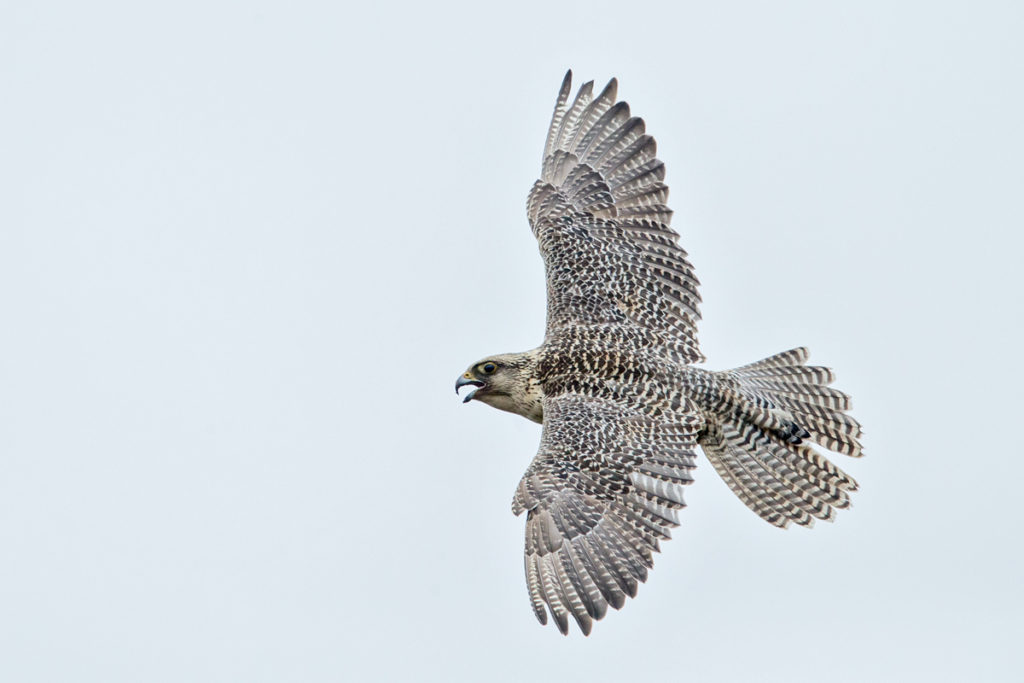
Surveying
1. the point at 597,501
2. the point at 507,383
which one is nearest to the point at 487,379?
the point at 507,383

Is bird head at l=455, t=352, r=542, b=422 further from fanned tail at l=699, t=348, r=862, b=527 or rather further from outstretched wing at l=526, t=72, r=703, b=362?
fanned tail at l=699, t=348, r=862, b=527

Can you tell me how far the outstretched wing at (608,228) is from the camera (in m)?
21.1

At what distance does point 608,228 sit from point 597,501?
4.52 metres

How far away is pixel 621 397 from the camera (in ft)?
65.4

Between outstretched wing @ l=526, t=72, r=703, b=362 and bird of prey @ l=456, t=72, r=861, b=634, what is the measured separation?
0.7 inches

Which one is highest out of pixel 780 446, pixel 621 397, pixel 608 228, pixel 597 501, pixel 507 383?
pixel 608 228

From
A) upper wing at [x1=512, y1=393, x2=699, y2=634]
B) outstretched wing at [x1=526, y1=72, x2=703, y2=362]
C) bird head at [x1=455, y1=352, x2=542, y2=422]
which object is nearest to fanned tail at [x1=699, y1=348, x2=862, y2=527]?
upper wing at [x1=512, y1=393, x2=699, y2=634]

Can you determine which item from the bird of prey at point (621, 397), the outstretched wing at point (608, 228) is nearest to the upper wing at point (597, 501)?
the bird of prey at point (621, 397)

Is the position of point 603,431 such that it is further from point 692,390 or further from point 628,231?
point 628,231

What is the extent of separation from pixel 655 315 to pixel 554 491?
10.5 feet

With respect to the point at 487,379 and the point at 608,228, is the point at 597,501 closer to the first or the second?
the point at 487,379

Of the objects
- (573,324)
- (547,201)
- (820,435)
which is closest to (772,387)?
(820,435)

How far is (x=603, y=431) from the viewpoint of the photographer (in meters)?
19.3

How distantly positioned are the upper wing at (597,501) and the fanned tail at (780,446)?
2.61ft
